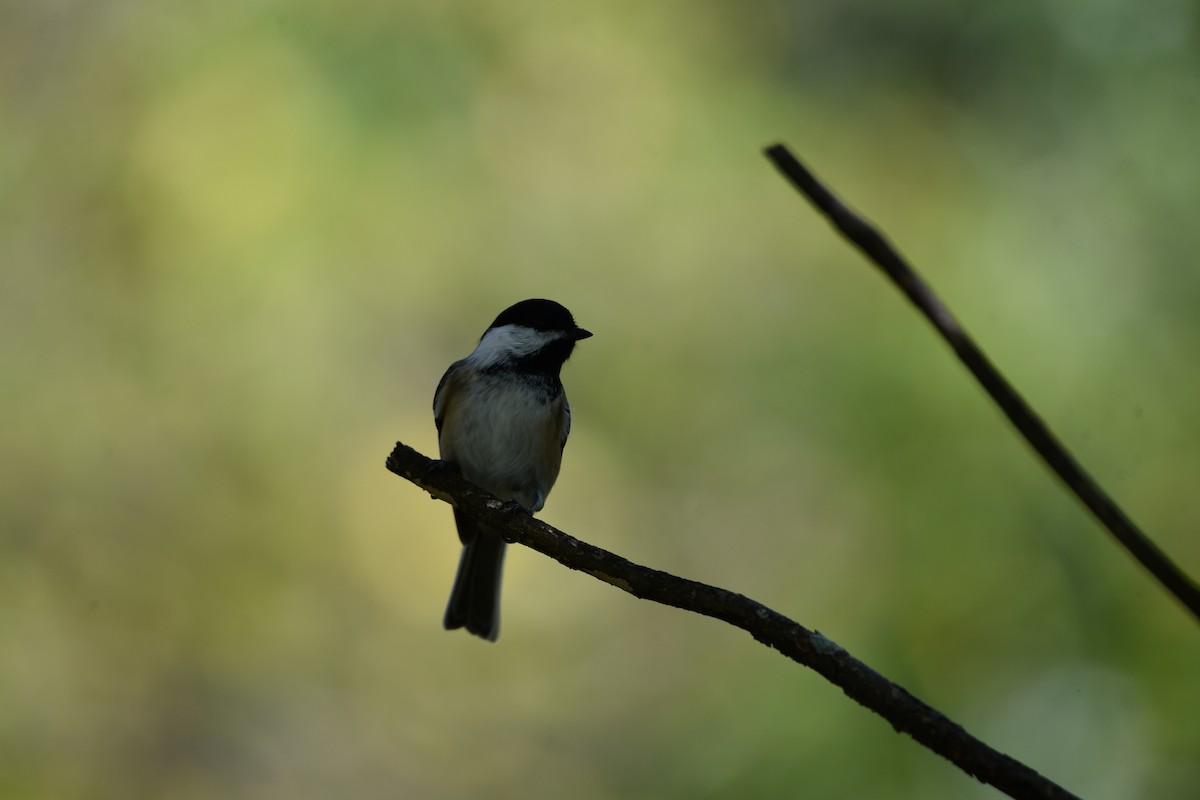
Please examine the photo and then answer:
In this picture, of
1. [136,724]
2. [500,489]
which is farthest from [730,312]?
[136,724]

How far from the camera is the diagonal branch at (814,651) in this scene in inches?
55.4

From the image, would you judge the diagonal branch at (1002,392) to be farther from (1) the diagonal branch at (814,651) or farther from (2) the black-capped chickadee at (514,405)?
(2) the black-capped chickadee at (514,405)

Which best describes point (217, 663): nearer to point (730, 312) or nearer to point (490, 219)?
point (490, 219)

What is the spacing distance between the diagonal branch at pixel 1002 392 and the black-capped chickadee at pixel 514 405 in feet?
7.33

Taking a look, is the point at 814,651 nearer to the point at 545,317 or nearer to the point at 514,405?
the point at 514,405

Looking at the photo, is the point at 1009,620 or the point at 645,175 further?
the point at 645,175

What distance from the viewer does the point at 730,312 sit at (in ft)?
18.9

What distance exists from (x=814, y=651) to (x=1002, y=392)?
2.27 feet

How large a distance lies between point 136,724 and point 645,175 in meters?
3.73

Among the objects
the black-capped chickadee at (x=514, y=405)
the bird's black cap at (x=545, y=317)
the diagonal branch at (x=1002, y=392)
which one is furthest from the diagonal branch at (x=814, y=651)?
the bird's black cap at (x=545, y=317)

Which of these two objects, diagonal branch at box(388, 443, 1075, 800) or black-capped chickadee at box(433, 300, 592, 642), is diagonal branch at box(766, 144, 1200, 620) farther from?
black-capped chickadee at box(433, 300, 592, 642)

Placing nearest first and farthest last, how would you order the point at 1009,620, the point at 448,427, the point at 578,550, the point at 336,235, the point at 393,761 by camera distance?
the point at 578,550 < the point at 448,427 < the point at 1009,620 < the point at 393,761 < the point at 336,235

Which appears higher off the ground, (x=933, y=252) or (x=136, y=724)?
(x=933, y=252)

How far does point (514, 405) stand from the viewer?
3.33 metres
